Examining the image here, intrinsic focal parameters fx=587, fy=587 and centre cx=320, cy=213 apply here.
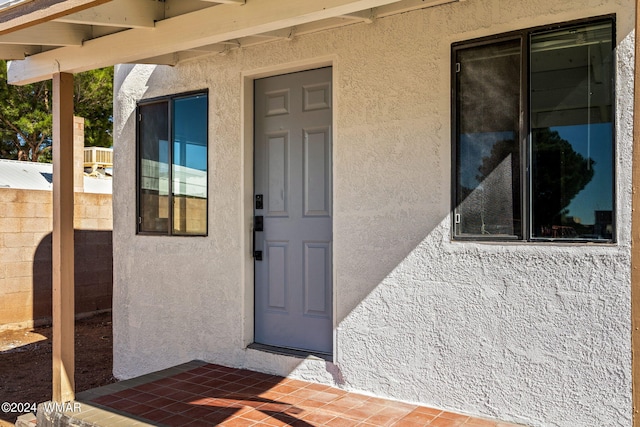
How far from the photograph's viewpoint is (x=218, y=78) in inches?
216

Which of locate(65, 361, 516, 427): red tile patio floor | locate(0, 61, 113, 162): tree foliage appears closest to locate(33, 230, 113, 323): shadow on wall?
locate(65, 361, 516, 427): red tile patio floor

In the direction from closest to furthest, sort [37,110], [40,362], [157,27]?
[157,27]
[40,362]
[37,110]

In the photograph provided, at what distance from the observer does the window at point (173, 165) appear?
223 inches

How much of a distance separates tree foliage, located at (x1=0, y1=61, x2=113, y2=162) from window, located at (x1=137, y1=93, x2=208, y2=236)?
9753 mm

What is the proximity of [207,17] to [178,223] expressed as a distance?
2.40 meters

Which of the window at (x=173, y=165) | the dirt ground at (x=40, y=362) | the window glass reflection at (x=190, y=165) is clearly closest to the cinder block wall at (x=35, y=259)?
the dirt ground at (x=40, y=362)

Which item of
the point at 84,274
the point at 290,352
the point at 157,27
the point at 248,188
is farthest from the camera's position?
Answer: the point at 84,274

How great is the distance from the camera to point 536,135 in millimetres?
3889

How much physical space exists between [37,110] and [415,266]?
46.8 feet

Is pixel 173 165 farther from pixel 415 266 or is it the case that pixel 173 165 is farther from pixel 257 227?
pixel 415 266

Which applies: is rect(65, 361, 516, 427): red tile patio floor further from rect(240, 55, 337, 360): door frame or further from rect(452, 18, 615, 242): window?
rect(452, 18, 615, 242): window

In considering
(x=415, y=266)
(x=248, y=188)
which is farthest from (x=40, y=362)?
(x=415, y=266)

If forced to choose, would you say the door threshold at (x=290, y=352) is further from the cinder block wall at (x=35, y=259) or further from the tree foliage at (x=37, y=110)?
the tree foliage at (x=37, y=110)

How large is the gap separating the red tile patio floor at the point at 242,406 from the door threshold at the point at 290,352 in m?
0.21
